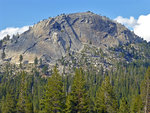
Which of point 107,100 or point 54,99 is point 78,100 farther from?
point 107,100

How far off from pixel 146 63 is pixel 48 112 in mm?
169455

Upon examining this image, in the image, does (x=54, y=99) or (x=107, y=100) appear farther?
(x=107, y=100)

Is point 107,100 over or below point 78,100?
over

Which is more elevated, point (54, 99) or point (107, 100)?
point (107, 100)

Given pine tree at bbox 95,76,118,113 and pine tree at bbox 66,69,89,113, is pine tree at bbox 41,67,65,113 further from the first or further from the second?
pine tree at bbox 95,76,118,113

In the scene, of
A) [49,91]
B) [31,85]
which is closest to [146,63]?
[31,85]

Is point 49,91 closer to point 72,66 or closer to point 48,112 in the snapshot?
point 48,112

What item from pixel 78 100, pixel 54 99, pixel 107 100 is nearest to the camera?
pixel 54 99

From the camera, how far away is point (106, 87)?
44.7 m

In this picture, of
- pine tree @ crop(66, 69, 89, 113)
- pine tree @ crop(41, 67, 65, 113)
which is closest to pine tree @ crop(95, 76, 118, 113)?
pine tree @ crop(66, 69, 89, 113)

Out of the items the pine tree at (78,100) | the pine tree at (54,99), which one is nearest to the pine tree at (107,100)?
the pine tree at (78,100)

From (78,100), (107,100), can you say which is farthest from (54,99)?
(107,100)

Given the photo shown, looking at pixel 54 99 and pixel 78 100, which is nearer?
pixel 54 99

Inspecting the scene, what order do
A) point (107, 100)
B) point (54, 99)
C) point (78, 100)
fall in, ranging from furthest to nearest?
1. point (107, 100)
2. point (78, 100)
3. point (54, 99)
